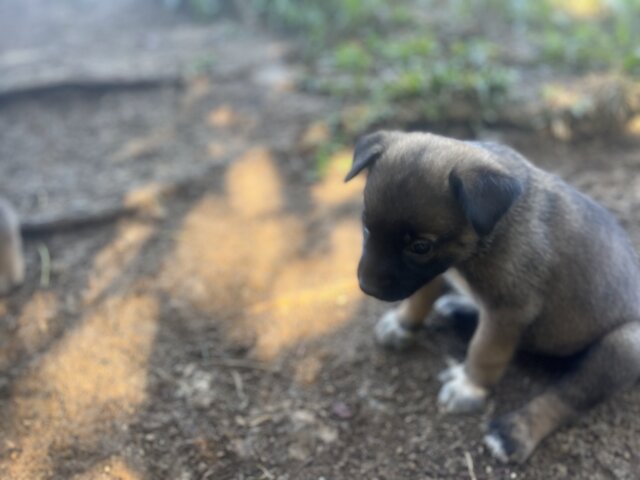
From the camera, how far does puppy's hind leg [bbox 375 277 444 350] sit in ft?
15.0

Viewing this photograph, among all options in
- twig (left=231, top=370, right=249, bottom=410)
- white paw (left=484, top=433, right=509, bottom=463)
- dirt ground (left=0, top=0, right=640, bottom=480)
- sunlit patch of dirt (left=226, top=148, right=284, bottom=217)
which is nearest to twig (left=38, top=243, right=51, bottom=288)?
dirt ground (left=0, top=0, right=640, bottom=480)

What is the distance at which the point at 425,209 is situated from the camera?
3426 mm

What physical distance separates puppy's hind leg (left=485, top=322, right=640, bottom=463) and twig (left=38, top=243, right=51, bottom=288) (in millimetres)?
3838

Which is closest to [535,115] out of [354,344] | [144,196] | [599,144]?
[599,144]

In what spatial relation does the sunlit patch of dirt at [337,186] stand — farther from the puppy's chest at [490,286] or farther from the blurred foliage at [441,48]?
the puppy's chest at [490,286]

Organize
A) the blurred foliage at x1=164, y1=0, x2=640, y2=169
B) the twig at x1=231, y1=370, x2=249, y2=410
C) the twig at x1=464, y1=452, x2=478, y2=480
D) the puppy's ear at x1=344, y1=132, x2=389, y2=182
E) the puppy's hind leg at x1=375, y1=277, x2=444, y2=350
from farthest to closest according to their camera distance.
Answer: the blurred foliage at x1=164, y1=0, x2=640, y2=169
the puppy's hind leg at x1=375, y1=277, x2=444, y2=350
the twig at x1=231, y1=370, x2=249, y2=410
the twig at x1=464, y1=452, x2=478, y2=480
the puppy's ear at x1=344, y1=132, x2=389, y2=182

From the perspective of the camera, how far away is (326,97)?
8.23 metres

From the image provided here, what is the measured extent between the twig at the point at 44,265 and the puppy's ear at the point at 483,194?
3788mm

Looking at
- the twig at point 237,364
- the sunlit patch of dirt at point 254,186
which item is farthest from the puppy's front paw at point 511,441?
the sunlit patch of dirt at point 254,186

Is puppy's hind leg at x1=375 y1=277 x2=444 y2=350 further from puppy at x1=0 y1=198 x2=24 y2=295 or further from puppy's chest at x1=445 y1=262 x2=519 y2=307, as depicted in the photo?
puppy at x1=0 y1=198 x2=24 y2=295

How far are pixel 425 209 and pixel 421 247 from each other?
218 millimetres

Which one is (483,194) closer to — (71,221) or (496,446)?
(496,446)

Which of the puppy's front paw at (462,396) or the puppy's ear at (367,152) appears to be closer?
the puppy's ear at (367,152)

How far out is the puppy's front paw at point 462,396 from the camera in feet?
13.8
